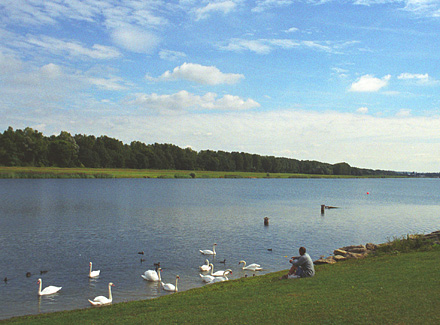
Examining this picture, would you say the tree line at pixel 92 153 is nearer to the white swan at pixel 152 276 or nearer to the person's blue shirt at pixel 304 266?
the white swan at pixel 152 276

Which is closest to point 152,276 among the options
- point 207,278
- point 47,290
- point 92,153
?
point 207,278

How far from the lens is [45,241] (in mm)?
26078

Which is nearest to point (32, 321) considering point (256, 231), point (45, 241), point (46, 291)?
point (46, 291)

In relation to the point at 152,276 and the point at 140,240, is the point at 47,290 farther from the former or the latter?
the point at 140,240

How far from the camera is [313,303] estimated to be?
9.97m

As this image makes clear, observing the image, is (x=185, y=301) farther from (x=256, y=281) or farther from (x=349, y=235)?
(x=349, y=235)

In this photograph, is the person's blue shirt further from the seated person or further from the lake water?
the lake water

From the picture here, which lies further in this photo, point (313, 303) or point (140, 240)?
point (140, 240)

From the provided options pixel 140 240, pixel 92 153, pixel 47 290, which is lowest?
pixel 140 240

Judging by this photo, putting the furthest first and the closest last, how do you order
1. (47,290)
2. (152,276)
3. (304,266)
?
1. (152,276)
2. (47,290)
3. (304,266)

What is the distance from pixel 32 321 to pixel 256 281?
796cm

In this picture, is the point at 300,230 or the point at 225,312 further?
the point at 300,230

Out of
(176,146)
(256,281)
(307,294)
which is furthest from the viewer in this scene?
(176,146)

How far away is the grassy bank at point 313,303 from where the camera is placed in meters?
8.85
